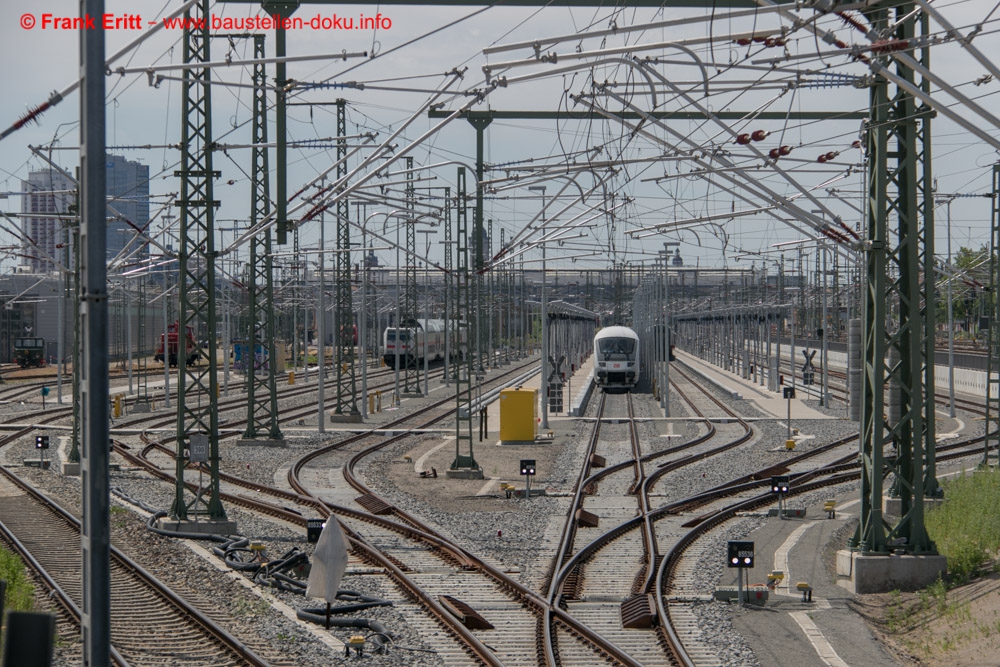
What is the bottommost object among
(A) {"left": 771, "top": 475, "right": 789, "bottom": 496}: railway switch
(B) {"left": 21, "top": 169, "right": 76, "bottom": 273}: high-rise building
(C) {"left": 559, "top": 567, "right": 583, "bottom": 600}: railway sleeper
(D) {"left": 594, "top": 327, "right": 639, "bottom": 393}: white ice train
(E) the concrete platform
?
(C) {"left": 559, "top": 567, "right": 583, "bottom": 600}: railway sleeper

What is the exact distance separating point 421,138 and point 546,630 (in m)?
7.13

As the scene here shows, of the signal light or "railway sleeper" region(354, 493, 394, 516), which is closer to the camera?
the signal light

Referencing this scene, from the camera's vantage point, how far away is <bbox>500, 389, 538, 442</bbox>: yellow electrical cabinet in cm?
3002

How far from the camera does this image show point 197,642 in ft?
36.1

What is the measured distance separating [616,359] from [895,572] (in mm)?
31895

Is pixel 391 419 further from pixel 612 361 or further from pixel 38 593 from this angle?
pixel 38 593

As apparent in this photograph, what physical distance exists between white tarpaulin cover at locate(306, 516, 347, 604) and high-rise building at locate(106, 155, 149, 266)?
8.29m

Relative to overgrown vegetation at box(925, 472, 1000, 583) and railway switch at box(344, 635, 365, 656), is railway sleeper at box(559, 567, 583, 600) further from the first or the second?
overgrown vegetation at box(925, 472, 1000, 583)

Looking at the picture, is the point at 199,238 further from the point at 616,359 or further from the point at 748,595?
the point at 616,359

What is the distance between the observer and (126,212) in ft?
392

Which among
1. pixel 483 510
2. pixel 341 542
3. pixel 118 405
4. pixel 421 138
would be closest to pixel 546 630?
pixel 341 542

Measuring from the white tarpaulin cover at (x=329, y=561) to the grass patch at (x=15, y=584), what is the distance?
2.76m

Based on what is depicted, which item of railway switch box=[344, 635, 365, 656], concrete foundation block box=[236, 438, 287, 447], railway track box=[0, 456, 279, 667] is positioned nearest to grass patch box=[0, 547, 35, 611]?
railway track box=[0, 456, 279, 667]

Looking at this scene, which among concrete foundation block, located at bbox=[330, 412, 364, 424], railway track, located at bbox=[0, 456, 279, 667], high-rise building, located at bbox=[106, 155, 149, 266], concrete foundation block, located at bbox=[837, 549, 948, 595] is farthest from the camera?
concrete foundation block, located at bbox=[330, 412, 364, 424]
